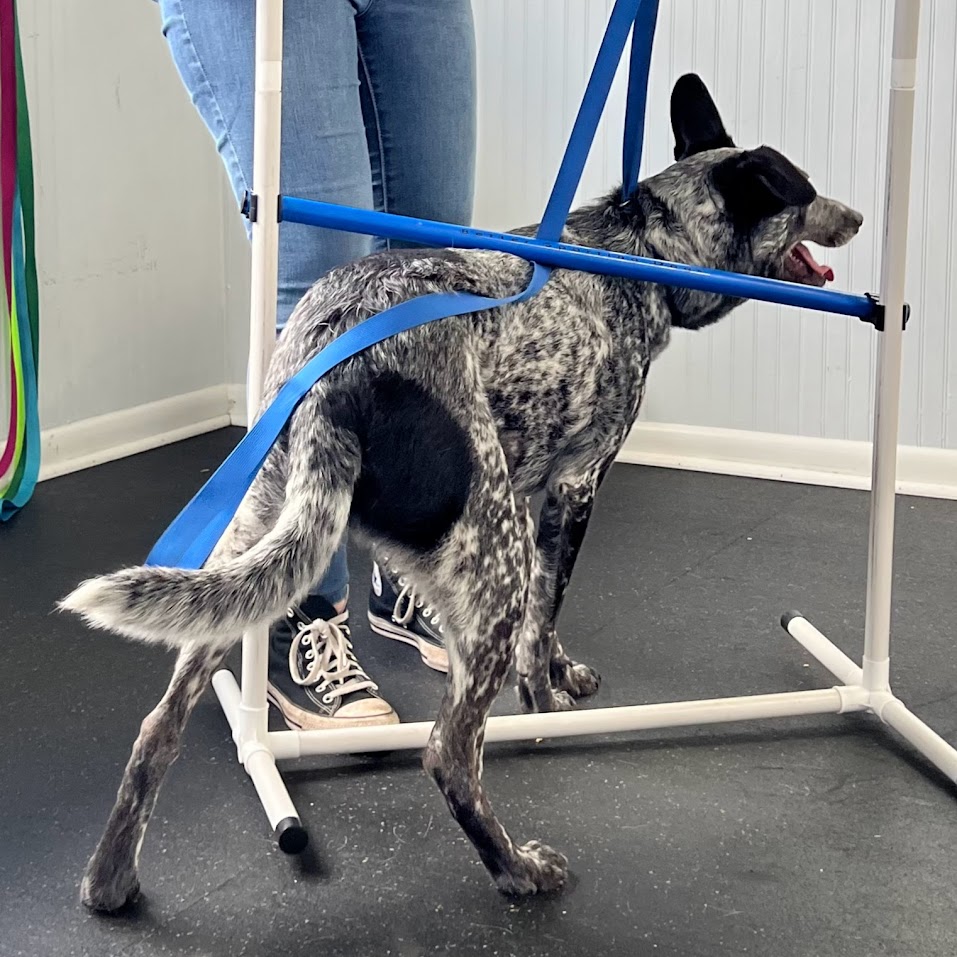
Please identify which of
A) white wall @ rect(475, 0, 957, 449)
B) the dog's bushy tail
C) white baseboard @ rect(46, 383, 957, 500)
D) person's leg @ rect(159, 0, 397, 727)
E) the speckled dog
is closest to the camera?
the dog's bushy tail

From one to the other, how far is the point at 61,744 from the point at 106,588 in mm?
811

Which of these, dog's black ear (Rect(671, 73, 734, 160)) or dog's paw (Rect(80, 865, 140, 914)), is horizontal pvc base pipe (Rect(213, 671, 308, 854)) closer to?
dog's paw (Rect(80, 865, 140, 914))

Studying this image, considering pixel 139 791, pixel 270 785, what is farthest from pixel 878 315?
pixel 139 791

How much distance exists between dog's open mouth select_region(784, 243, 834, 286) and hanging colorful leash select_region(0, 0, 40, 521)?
1.67 metres

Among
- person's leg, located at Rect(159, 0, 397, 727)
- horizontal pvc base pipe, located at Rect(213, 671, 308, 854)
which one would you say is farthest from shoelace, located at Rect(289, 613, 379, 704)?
person's leg, located at Rect(159, 0, 397, 727)

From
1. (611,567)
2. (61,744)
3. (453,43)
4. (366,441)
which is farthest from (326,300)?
(611,567)

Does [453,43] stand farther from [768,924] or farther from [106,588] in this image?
[768,924]

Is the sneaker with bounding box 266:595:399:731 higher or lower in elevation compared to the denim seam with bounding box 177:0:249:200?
lower

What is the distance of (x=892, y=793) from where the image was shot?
5.35 feet

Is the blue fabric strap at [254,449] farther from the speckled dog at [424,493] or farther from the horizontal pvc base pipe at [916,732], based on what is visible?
the horizontal pvc base pipe at [916,732]

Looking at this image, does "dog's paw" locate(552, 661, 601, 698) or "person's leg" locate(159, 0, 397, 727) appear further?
"dog's paw" locate(552, 661, 601, 698)

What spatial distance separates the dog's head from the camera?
1.75 meters

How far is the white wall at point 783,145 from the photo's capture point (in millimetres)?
2955

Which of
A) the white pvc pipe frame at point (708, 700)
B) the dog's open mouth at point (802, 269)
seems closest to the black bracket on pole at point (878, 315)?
the white pvc pipe frame at point (708, 700)
